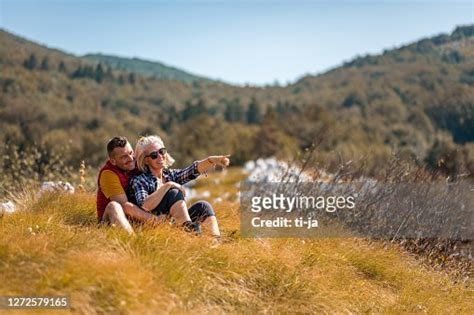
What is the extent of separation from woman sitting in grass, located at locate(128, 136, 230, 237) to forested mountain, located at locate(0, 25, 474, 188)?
11.2ft

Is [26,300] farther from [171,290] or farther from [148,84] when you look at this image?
[148,84]

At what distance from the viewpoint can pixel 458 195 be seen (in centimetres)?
769

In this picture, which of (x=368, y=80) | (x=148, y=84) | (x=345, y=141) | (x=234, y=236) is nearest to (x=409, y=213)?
(x=234, y=236)

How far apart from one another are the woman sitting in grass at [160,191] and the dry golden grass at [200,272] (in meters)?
0.34

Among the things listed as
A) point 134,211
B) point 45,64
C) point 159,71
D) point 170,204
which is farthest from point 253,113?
point 134,211

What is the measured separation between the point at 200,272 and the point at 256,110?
110497mm

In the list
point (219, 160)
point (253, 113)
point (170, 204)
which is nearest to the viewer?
point (170, 204)

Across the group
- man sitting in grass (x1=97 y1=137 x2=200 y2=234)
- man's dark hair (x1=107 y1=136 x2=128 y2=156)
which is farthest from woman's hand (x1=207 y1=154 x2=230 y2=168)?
man's dark hair (x1=107 y1=136 x2=128 y2=156)

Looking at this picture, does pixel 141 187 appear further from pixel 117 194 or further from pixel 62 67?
pixel 62 67

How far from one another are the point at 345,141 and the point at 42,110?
3781 cm

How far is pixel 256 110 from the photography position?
375 ft

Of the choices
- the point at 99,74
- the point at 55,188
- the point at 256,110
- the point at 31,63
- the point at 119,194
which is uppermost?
the point at 31,63

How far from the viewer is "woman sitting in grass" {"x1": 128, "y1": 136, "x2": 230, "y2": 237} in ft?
17.2

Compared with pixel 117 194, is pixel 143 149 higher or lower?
higher
